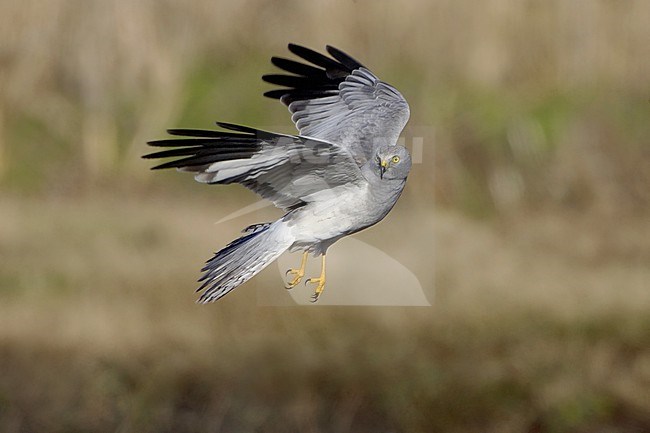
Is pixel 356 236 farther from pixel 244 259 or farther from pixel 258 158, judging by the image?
pixel 258 158

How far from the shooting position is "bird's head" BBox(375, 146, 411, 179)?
6480 mm

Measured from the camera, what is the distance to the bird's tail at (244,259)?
6590mm

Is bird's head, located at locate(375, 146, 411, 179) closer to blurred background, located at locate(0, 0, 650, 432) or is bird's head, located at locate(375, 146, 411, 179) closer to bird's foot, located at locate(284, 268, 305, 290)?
bird's foot, located at locate(284, 268, 305, 290)

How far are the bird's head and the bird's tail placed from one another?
58 cm

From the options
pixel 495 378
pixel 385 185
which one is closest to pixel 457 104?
pixel 495 378

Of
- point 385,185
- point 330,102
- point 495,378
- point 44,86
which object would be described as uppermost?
point 44,86

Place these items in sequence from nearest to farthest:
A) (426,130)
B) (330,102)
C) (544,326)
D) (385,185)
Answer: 1. (385,185)
2. (330,102)
3. (544,326)
4. (426,130)

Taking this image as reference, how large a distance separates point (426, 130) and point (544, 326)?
2470mm

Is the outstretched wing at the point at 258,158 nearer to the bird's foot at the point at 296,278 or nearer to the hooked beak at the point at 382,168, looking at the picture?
the hooked beak at the point at 382,168

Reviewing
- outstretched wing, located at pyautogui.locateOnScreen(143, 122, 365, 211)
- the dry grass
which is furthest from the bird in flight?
the dry grass

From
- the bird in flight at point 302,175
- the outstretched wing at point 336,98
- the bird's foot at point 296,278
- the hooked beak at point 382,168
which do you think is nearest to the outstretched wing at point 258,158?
the bird in flight at point 302,175

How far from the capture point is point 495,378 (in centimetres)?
1229

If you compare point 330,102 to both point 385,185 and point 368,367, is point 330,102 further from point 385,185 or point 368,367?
point 368,367

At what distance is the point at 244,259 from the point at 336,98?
1.50 meters
